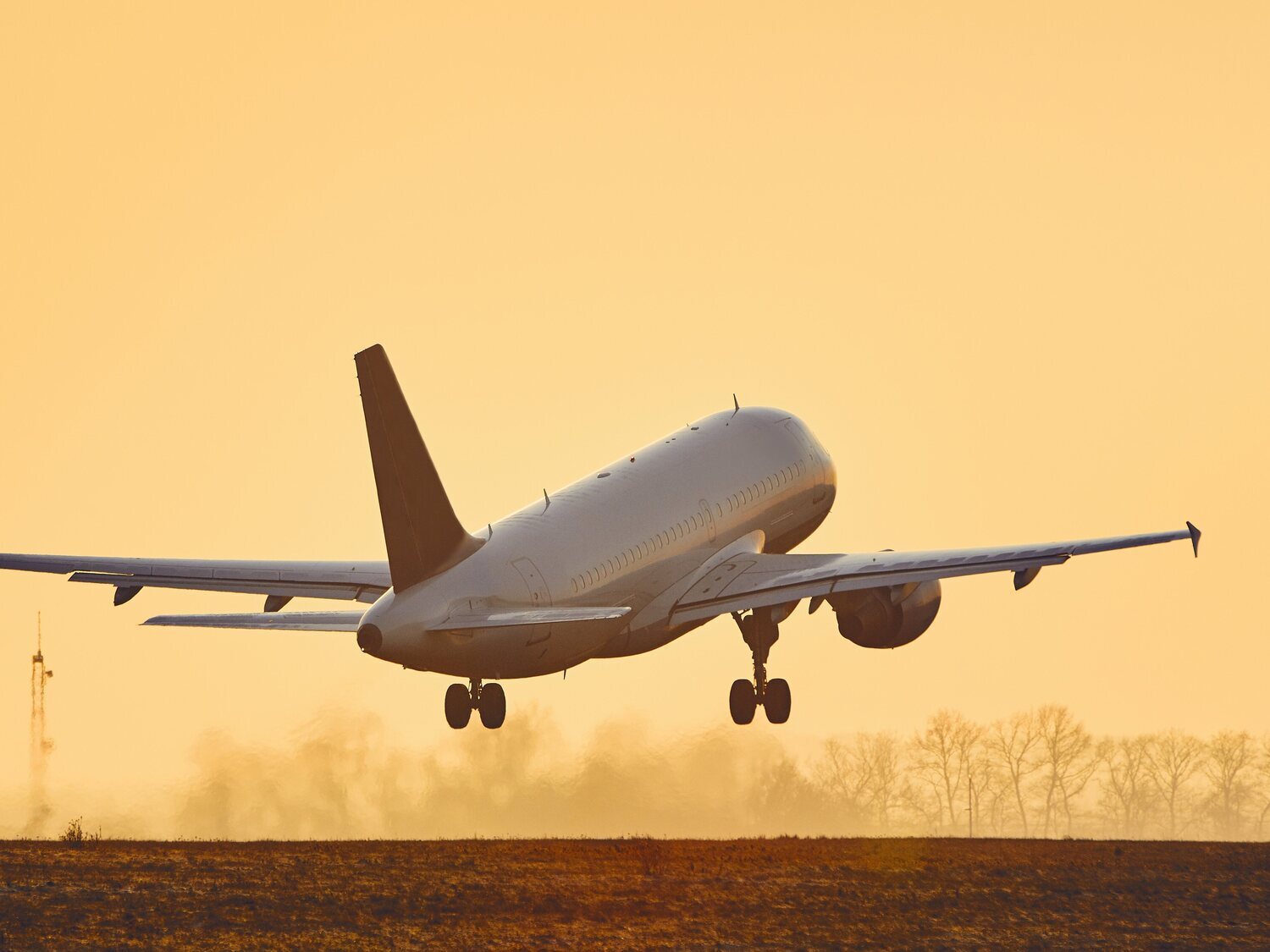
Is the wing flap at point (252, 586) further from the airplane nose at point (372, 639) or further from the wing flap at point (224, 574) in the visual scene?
the airplane nose at point (372, 639)

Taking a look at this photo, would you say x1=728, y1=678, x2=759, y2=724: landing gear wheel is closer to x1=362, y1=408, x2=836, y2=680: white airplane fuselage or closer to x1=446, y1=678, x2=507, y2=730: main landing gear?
x1=362, y1=408, x2=836, y2=680: white airplane fuselage

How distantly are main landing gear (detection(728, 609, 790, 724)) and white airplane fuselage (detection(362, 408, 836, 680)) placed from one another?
A: 75.4 inches

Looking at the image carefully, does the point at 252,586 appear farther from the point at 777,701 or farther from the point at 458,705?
the point at 777,701

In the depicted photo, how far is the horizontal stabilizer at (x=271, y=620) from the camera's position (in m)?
45.2

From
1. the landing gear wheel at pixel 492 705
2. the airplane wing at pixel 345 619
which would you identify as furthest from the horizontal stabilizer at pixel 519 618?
the landing gear wheel at pixel 492 705

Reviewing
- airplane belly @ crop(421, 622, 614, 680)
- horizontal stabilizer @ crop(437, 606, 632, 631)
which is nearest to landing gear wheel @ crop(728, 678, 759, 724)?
airplane belly @ crop(421, 622, 614, 680)

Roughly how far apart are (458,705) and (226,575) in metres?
7.47

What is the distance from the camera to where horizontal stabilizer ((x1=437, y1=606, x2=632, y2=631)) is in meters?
43.9

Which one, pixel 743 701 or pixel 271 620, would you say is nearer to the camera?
pixel 271 620

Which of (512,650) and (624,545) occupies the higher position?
(624,545)

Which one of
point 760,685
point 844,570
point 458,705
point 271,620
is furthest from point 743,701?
point 271,620

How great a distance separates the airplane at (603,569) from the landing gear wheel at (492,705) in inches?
1.4

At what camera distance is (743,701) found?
56375 mm

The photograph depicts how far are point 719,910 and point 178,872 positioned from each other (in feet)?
31.7
